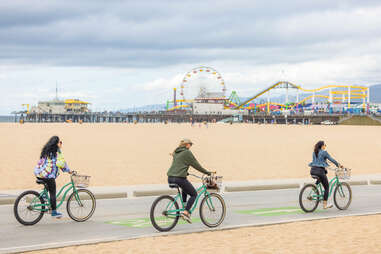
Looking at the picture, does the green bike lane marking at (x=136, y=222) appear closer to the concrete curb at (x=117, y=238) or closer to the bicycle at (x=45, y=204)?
the bicycle at (x=45, y=204)

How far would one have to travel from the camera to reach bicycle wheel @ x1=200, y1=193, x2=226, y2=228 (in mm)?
9312

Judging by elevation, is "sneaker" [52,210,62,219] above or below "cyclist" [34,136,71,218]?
below

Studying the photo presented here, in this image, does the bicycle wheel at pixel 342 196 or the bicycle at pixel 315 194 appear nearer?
the bicycle at pixel 315 194

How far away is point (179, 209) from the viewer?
9039 mm

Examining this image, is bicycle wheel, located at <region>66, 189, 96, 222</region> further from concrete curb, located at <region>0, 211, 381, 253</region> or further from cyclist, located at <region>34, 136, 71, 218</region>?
concrete curb, located at <region>0, 211, 381, 253</region>

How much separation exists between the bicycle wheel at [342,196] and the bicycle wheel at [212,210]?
3.47m

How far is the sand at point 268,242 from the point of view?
755 cm

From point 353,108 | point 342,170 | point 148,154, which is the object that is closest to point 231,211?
point 342,170

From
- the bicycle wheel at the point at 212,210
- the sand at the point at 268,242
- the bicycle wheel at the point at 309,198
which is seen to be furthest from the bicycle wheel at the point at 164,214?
the bicycle wheel at the point at 309,198

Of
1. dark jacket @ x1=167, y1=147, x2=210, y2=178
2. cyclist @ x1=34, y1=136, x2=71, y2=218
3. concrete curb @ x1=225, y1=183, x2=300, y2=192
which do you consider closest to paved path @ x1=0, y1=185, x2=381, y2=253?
concrete curb @ x1=225, y1=183, x2=300, y2=192

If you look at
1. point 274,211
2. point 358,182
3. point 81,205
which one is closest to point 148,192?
point 274,211

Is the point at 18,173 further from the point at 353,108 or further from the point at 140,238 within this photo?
the point at 353,108

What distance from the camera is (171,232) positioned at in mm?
8961

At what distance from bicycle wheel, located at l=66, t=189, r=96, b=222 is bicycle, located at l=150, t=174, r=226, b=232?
1701 millimetres
